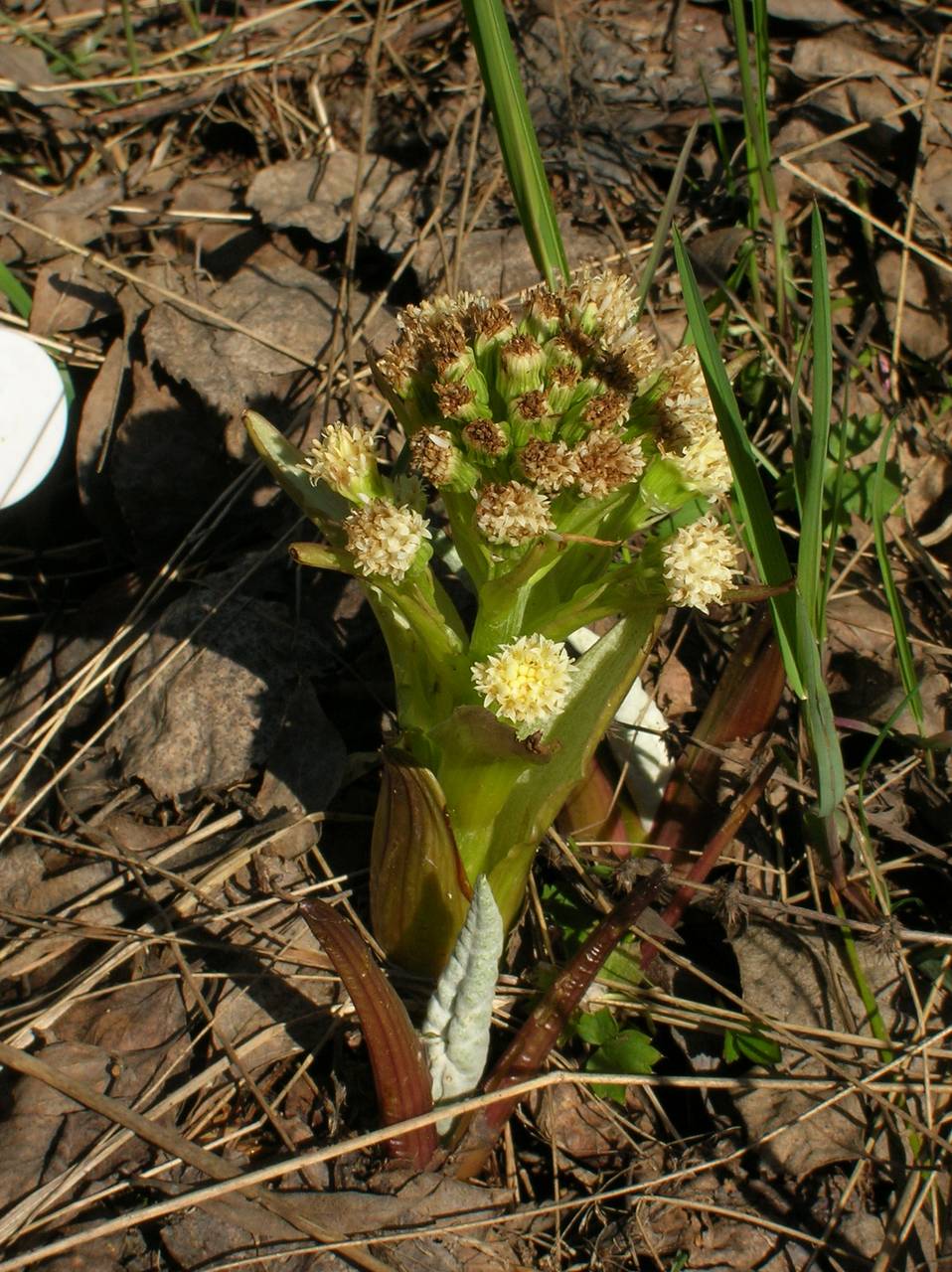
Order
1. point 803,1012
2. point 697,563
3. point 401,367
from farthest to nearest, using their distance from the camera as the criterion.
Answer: point 803,1012 < point 401,367 < point 697,563

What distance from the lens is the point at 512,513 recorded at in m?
2.10

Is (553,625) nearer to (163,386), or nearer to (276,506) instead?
(276,506)

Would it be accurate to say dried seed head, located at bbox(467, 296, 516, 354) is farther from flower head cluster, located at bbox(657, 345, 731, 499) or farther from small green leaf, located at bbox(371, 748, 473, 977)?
small green leaf, located at bbox(371, 748, 473, 977)

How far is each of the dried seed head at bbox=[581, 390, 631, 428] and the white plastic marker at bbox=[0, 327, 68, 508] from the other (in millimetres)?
2011

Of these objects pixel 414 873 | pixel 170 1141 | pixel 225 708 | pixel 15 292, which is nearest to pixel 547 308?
pixel 414 873

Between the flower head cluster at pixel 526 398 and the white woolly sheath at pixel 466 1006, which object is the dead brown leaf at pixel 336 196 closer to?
the flower head cluster at pixel 526 398

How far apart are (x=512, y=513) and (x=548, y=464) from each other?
5.1 inches

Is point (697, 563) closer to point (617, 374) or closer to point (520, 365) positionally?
point (617, 374)

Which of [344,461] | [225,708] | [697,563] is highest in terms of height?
[344,461]

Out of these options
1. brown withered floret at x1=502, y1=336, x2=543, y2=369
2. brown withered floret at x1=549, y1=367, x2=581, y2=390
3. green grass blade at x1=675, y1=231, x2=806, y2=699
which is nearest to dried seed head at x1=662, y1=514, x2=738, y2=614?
green grass blade at x1=675, y1=231, x2=806, y2=699

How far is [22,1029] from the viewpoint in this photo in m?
2.57

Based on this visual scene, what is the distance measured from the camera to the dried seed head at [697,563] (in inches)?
87.3

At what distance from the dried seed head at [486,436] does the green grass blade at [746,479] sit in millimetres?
456

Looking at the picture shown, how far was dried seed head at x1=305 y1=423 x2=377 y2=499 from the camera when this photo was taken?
2311 millimetres
